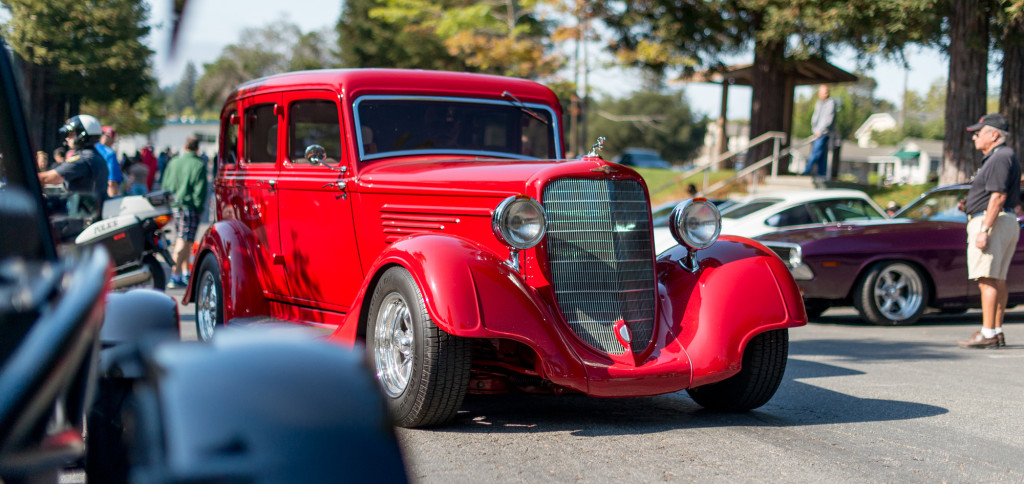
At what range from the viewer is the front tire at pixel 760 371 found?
5.04 meters

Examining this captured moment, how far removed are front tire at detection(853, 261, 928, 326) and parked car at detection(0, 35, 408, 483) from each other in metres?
9.42

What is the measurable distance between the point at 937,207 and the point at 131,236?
10.0 metres

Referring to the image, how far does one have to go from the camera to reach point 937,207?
11305mm

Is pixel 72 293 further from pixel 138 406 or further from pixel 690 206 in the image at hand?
pixel 690 206

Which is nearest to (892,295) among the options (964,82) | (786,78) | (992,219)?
(992,219)

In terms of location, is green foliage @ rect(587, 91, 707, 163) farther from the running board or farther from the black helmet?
the running board

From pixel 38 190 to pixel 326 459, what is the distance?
43.6 inches

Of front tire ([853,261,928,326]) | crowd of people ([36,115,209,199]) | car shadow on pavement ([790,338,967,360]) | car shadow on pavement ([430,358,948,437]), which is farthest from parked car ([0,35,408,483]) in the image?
front tire ([853,261,928,326])

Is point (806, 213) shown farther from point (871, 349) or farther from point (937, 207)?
point (871, 349)

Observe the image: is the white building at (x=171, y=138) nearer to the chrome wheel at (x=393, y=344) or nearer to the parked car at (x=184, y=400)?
the chrome wheel at (x=393, y=344)

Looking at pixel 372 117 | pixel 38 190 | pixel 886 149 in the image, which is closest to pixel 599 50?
pixel 372 117

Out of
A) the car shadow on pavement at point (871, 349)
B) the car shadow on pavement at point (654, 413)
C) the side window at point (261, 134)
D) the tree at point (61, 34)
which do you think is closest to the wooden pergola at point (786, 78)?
the car shadow on pavement at point (871, 349)

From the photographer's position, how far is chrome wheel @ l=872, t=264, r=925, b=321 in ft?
32.6

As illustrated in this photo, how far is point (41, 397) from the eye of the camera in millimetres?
1263
